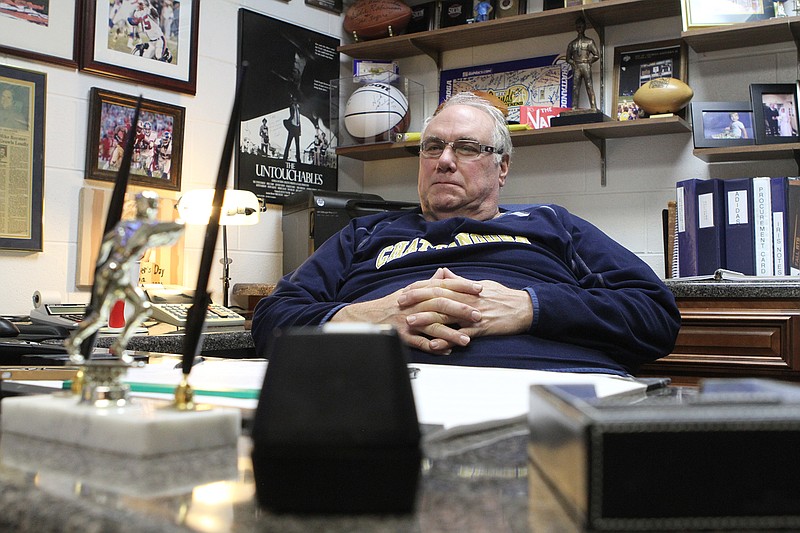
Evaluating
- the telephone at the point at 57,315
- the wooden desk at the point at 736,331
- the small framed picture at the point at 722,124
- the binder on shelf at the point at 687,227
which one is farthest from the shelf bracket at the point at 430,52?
the telephone at the point at 57,315

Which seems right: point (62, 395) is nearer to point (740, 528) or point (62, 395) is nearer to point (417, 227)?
point (740, 528)

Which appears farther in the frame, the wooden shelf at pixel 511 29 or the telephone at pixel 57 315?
the wooden shelf at pixel 511 29

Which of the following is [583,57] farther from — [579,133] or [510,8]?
[510,8]

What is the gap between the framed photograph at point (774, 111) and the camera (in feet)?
9.08

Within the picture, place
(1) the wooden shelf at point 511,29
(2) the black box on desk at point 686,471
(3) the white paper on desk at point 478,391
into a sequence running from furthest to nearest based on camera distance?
1. (1) the wooden shelf at point 511,29
2. (3) the white paper on desk at point 478,391
3. (2) the black box on desk at point 686,471

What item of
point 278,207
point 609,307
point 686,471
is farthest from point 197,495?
point 278,207

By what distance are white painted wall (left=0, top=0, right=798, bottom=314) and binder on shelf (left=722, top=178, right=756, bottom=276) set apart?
32 centimetres

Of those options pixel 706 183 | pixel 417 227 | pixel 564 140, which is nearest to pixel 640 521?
pixel 417 227

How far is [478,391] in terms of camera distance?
0.81 metres

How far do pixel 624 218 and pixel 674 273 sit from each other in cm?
43

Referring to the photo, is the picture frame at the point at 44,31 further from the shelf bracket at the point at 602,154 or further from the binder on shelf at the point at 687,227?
the binder on shelf at the point at 687,227

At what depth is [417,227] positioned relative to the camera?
2031mm

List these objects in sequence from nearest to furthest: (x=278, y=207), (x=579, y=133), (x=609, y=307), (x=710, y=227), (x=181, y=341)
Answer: (x=609, y=307) < (x=181, y=341) < (x=710, y=227) < (x=579, y=133) < (x=278, y=207)

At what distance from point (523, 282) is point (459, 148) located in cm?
51
